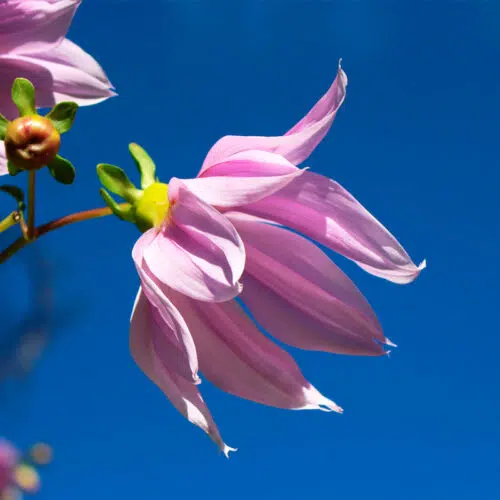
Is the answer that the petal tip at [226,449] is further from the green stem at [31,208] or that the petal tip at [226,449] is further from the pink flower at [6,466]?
the pink flower at [6,466]

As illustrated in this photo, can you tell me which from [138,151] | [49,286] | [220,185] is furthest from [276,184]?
[49,286]

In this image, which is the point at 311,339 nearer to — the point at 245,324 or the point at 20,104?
the point at 245,324

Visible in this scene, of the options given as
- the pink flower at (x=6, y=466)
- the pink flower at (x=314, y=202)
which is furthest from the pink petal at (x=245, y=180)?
the pink flower at (x=6, y=466)

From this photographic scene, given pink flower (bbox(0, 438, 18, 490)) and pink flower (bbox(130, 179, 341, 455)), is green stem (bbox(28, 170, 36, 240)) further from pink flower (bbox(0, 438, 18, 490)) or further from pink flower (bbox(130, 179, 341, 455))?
pink flower (bbox(0, 438, 18, 490))

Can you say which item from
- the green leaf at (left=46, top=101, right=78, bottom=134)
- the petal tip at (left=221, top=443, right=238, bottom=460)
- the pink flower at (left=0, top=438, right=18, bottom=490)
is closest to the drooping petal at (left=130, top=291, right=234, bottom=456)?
the petal tip at (left=221, top=443, right=238, bottom=460)

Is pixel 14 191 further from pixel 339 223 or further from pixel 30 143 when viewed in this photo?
pixel 339 223

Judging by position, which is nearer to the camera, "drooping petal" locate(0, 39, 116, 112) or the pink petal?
the pink petal
